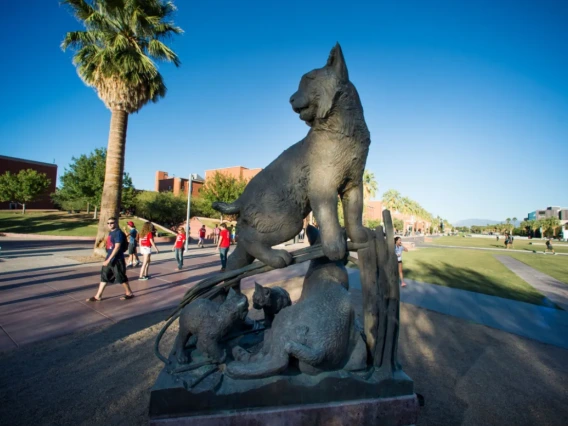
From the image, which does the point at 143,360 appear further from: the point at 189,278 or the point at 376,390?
the point at 189,278

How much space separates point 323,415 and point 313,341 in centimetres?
46

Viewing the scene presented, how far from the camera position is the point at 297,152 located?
7.55 ft

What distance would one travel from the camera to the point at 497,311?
19.5 ft

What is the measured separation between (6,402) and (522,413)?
4502mm

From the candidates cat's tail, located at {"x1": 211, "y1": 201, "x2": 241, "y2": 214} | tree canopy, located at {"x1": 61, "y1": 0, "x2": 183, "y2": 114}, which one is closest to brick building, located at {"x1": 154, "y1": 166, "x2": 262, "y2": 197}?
tree canopy, located at {"x1": 61, "y1": 0, "x2": 183, "y2": 114}

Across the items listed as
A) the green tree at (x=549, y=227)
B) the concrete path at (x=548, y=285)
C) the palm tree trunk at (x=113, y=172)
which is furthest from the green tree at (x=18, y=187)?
the green tree at (x=549, y=227)

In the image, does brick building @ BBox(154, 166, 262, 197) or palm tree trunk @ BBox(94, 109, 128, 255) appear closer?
palm tree trunk @ BBox(94, 109, 128, 255)

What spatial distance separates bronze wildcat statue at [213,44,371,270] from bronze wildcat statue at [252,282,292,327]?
0.97 feet

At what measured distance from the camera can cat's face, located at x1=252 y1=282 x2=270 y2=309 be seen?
7.65 feet

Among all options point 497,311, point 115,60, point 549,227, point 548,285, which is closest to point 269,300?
point 497,311

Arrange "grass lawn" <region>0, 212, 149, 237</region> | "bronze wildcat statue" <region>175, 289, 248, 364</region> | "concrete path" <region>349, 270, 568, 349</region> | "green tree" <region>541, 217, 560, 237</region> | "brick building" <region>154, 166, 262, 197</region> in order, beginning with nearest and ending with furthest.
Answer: "bronze wildcat statue" <region>175, 289, 248, 364</region>
"concrete path" <region>349, 270, 568, 349</region>
"grass lawn" <region>0, 212, 149, 237</region>
"brick building" <region>154, 166, 262, 197</region>
"green tree" <region>541, 217, 560, 237</region>

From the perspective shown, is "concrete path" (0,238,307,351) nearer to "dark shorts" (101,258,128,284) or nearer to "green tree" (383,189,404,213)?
"dark shorts" (101,258,128,284)

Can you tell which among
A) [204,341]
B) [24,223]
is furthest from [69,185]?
[204,341]

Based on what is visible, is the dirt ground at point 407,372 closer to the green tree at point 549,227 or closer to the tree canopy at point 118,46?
the tree canopy at point 118,46
